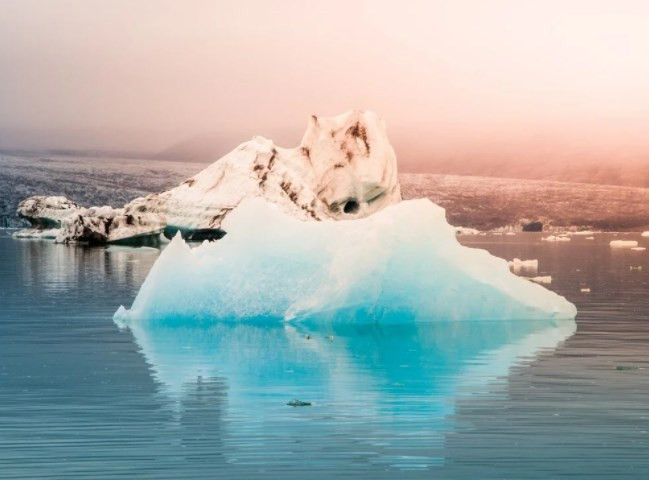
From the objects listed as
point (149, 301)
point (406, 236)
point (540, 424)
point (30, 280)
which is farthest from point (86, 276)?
point (540, 424)

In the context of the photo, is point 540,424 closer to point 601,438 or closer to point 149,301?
point 601,438

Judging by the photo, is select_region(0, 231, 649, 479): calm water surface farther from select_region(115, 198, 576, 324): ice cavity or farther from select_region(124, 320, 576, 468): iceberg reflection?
select_region(115, 198, 576, 324): ice cavity

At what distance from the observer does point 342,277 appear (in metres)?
15.3

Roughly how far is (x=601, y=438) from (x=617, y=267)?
90.1ft

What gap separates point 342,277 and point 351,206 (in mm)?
38337

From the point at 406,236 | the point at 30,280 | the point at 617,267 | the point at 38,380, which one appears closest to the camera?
the point at 38,380

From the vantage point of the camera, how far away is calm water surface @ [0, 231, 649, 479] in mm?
7367

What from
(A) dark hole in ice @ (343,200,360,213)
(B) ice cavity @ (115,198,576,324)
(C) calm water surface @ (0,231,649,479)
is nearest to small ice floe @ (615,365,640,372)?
(C) calm water surface @ (0,231,649,479)

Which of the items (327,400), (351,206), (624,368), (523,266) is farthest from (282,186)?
(327,400)

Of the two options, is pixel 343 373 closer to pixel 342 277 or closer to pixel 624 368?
pixel 624 368

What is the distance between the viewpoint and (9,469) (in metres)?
7.14

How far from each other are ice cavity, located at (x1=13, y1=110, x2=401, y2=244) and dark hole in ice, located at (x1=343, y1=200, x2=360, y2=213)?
0.43 m

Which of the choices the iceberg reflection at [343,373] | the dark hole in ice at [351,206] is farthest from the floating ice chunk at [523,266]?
the dark hole in ice at [351,206]

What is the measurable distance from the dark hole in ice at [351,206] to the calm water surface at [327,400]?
35409 millimetres
